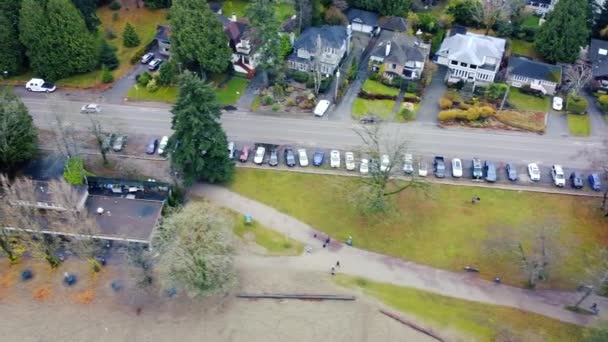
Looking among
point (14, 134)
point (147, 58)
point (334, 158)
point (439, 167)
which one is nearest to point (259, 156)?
point (334, 158)

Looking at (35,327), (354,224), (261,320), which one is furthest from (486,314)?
(35,327)

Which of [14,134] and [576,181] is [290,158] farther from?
[576,181]

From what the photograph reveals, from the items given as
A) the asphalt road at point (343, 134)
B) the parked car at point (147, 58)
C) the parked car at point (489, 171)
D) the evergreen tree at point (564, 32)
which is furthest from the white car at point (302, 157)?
the evergreen tree at point (564, 32)

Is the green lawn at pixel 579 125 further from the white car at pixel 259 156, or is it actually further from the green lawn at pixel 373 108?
the white car at pixel 259 156

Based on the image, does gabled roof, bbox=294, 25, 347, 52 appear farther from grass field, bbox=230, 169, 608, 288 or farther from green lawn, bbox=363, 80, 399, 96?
grass field, bbox=230, 169, 608, 288

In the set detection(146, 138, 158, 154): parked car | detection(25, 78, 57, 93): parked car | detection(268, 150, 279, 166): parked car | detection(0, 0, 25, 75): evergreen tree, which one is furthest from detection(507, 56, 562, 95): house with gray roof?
detection(0, 0, 25, 75): evergreen tree

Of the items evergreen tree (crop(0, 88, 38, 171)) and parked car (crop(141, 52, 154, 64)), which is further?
parked car (crop(141, 52, 154, 64))
